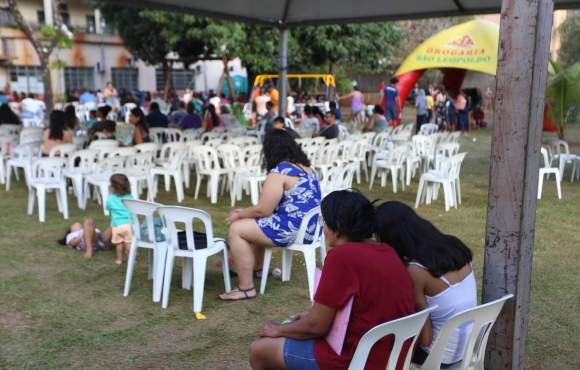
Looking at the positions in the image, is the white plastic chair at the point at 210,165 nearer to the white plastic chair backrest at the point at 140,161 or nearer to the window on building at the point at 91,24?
the white plastic chair backrest at the point at 140,161

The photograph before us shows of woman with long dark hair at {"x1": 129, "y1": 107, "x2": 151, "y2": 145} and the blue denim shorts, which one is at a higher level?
woman with long dark hair at {"x1": 129, "y1": 107, "x2": 151, "y2": 145}

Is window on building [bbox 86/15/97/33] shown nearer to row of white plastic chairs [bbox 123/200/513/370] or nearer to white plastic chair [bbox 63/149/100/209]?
white plastic chair [bbox 63/149/100/209]

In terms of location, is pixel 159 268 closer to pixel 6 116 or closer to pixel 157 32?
pixel 6 116

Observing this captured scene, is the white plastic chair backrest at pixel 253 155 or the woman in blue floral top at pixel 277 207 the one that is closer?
the woman in blue floral top at pixel 277 207

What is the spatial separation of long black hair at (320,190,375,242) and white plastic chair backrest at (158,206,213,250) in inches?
61.6

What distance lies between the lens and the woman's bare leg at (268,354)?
104 inches

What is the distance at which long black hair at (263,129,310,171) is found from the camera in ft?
14.3

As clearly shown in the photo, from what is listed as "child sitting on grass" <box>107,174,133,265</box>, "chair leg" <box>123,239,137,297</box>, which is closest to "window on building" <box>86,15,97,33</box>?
"child sitting on grass" <box>107,174,133,265</box>

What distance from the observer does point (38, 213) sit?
Answer: 7219 millimetres

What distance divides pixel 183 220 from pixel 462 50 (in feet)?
45.8

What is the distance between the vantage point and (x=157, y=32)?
19266 millimetres

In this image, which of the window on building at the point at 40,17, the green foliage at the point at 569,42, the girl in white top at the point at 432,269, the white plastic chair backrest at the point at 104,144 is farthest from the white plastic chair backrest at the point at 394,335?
the window on building at the point at 40,17

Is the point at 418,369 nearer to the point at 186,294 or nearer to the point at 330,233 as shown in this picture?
the point at 330,233

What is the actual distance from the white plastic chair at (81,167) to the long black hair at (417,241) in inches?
213
